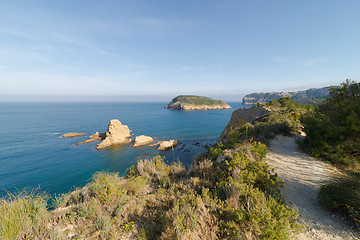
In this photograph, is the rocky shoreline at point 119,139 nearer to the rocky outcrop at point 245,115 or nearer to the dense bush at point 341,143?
the rocky outcrop at point 245,115

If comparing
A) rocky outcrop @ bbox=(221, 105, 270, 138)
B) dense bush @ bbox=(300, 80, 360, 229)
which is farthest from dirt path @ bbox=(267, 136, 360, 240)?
rocky outcrop @ bbox=(221, 105, 270, 138)

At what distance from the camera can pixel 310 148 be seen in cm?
970

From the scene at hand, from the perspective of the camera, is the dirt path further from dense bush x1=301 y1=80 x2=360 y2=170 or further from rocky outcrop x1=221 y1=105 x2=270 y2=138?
rocky outcrop x1=221 y1=105 x2=270 y2=138

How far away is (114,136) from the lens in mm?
42062

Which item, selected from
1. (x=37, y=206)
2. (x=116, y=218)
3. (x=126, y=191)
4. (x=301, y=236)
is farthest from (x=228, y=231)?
(x=37, y=206)

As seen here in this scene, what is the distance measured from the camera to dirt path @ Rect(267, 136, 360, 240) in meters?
3.74

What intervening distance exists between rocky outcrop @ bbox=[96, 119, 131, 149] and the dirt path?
41.1 metres

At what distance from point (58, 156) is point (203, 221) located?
42.3m

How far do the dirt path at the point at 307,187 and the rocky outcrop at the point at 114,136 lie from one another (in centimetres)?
4107

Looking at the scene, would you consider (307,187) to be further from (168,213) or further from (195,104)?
(195,104)

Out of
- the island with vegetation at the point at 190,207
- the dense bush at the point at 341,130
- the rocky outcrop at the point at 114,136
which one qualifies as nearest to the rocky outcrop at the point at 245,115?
the dense bush at the point at 341,130

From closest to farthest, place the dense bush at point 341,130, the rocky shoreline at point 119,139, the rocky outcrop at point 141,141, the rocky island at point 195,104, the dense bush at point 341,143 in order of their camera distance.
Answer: the dense bush at point 341,143 < the dense bush at point 341,130 < the rocky shoreline at point 119,139 < the rocky outcrop at point 141,141 < the rocky island at point 195,104

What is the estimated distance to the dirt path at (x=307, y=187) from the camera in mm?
3742

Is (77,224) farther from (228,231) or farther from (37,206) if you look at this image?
(228,231)
